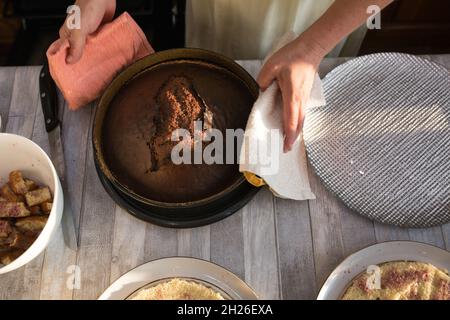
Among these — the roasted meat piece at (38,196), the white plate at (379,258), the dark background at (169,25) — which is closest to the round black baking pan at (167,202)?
the roasted meat piece at (38,196)

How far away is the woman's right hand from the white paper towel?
0.38m

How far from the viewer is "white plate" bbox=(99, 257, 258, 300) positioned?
85 cm

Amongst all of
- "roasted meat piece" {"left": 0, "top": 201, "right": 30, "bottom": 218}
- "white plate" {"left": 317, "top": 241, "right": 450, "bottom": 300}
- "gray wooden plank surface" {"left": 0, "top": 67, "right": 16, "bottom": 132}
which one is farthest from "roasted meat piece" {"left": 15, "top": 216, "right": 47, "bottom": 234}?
"white plate" {"left": 317, "top": 241, "right": 450, "bottom": 300}

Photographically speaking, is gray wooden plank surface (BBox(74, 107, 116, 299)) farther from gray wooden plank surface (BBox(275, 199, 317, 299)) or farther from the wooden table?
gray wooden plank surface (BBox(275, 199, 317, 299))

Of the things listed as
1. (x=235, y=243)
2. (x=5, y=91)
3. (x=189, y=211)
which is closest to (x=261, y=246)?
(x=235, y=243)

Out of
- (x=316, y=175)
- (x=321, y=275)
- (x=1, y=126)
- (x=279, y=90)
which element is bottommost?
(x=1, y=126)

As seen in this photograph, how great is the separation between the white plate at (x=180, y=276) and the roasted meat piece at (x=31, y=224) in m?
0.18

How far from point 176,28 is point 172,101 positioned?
713mm

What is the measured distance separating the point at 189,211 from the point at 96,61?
0.37 meters

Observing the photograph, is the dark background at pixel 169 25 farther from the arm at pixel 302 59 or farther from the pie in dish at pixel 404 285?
the pie in dish at pixel 404 285

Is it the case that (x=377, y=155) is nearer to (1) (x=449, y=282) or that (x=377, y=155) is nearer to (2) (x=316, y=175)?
(2) (x=316, y=175)

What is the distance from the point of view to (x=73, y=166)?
3.23 feet

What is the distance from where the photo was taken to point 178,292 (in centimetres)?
85
